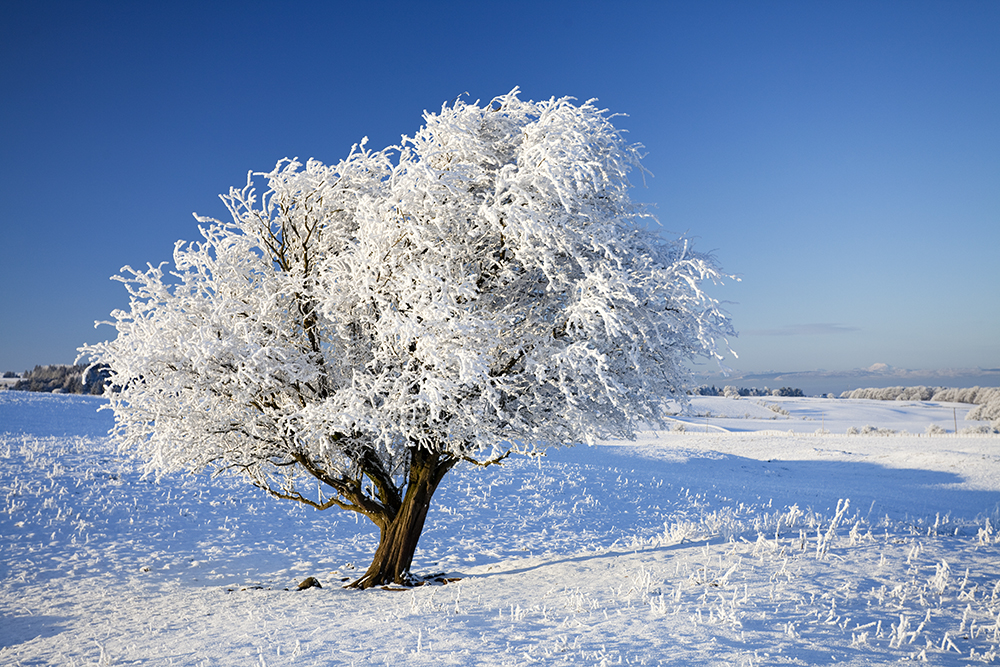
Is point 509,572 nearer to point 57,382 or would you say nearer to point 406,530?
point 406,530

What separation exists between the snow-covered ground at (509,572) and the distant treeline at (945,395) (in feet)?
148

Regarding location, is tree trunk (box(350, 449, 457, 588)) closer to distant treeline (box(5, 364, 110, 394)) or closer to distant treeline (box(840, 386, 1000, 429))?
distant treeline (box(5, 364, 110, 394))

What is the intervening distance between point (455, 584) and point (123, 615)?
5414mm

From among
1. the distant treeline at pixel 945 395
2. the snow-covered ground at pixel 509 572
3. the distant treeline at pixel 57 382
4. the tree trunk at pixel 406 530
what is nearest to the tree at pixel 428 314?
the tree trunk at pixel 406 530

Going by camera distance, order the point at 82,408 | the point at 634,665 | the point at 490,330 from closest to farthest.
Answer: the point at 634,665 < the point at 490,330 < the point at 82,408

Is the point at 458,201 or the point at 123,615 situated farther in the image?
the point at 123,615

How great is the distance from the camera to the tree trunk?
10648mm

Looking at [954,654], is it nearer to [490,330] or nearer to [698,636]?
[698,636]

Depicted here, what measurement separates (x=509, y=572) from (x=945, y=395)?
110m

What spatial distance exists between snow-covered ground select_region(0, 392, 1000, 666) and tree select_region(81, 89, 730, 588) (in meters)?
2.42

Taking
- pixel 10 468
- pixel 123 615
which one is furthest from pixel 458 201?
pixel 10 468

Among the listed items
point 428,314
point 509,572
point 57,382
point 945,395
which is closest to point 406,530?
point 509,572

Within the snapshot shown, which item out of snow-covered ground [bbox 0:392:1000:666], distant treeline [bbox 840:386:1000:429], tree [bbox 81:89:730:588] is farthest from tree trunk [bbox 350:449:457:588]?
distant treeline [bbox 840:386:1000:429]

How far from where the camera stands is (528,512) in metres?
20.1
